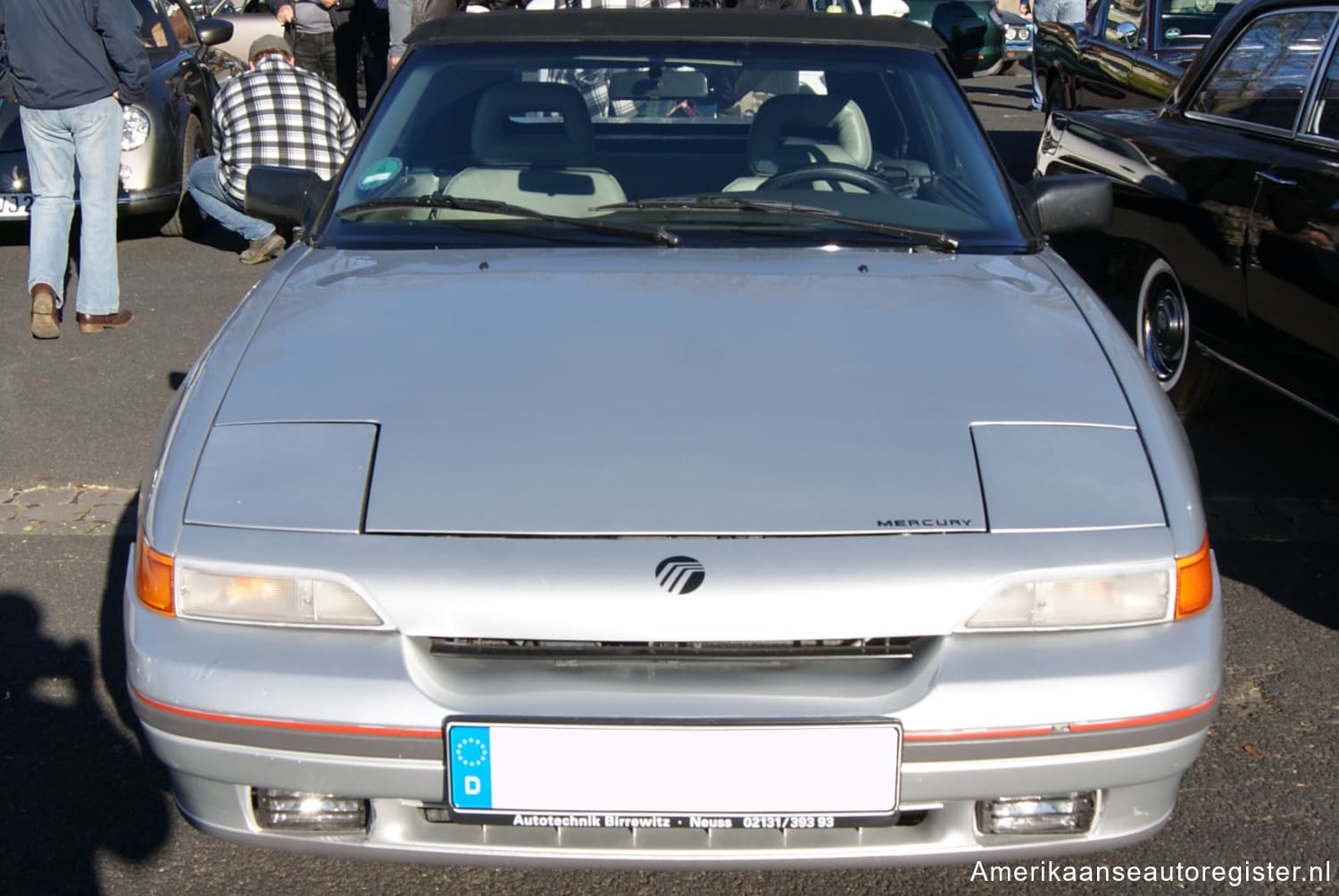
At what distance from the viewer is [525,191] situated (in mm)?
3467

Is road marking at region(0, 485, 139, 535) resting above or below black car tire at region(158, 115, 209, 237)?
above

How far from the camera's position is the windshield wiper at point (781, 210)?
324 centimetres

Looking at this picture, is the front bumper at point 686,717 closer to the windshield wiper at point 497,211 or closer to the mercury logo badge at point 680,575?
the mercury logo badge at point 680,575

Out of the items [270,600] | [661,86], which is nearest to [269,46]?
[661,86]

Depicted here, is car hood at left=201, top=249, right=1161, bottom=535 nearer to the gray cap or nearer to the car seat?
the car seat

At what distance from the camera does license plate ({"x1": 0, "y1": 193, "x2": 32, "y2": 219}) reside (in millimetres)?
7859

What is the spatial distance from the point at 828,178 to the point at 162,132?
5.94m

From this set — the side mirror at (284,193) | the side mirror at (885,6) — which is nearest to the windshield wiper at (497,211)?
the side mirror at (284,193)

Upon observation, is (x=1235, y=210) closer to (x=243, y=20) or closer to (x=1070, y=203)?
(x=1070, y=203)

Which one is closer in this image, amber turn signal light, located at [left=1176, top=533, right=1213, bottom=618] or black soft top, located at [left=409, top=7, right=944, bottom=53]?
amber turn signal light, located at [left=1176, top=533, right=1213, bottom=618]

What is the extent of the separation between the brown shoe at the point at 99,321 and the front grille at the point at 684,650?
200 inches

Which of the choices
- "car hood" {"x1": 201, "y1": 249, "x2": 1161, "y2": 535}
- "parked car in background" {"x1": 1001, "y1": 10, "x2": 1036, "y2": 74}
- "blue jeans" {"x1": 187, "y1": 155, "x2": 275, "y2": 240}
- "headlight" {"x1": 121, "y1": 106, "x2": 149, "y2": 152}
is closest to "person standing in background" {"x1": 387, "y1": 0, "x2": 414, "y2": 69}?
"headlight" {"x1": 121, "y1": 106, "x2": 149, "y2": 152}

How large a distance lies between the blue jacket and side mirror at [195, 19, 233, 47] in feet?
10.7

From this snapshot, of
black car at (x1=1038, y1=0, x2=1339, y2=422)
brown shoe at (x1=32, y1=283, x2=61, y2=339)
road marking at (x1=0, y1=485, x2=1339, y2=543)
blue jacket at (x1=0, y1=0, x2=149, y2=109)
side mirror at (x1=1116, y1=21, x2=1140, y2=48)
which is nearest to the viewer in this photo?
Answer: black car at (x1=1038, y1=0, x2=1339, y2=422)
